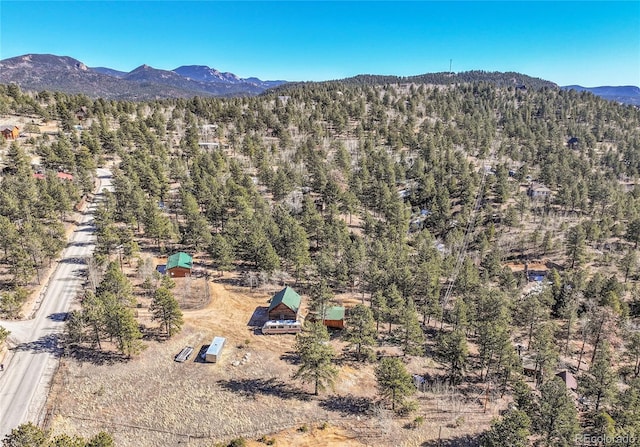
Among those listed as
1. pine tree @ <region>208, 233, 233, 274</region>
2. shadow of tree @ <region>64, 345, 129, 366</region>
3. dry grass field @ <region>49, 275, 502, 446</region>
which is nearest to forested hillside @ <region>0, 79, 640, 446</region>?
pine tree @ <region>208, 233, 233, 274</region>

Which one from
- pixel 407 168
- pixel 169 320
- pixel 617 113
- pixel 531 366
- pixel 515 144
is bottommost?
pixel 531 366

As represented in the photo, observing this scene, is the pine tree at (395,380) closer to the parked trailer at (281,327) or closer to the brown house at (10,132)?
the parked trailer at (281,327)

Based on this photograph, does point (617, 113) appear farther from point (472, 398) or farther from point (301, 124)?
point (472, 398)

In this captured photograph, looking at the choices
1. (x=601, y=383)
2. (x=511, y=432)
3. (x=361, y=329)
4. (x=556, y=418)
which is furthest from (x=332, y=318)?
(x=601, y=383)

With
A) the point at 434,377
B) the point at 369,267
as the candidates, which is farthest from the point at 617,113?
the point at 434,377

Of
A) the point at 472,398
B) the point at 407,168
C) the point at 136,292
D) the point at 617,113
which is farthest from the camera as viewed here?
the point at 617,113

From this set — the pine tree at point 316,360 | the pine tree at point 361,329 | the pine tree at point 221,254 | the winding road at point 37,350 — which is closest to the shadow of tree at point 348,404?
the pine tree at point 316,360
